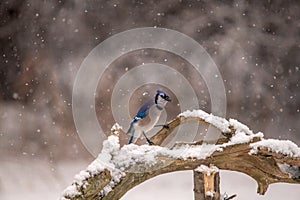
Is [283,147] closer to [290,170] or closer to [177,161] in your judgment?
[290,170]

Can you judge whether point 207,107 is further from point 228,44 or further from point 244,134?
point 244,134

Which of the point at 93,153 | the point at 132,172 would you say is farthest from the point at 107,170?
the point at 93,153

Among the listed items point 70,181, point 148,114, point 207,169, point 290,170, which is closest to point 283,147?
point 290,170

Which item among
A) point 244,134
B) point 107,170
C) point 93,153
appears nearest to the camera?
point 107,170

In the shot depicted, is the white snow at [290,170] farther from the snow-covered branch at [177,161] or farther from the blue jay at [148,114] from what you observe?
the blue jay at [148,114]

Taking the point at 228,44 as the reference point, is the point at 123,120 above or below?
below

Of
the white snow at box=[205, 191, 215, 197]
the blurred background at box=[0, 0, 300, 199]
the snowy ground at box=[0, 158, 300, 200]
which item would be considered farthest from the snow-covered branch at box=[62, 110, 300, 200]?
the blurred background at box=[0, 0, 300, 199]

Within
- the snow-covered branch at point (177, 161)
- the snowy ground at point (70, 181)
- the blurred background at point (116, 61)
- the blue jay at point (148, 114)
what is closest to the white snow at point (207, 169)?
the snow-covered branch at point (177, 161)

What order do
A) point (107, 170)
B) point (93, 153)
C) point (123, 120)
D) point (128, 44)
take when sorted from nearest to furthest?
point (107, 170), point (123, 120), point (93, 153), point (128, 44)

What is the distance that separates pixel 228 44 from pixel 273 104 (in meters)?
0.51

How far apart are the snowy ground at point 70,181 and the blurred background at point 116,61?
69 mm

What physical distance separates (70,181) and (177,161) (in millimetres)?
2241

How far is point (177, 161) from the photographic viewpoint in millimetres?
1202

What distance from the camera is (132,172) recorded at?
3.83 ft
